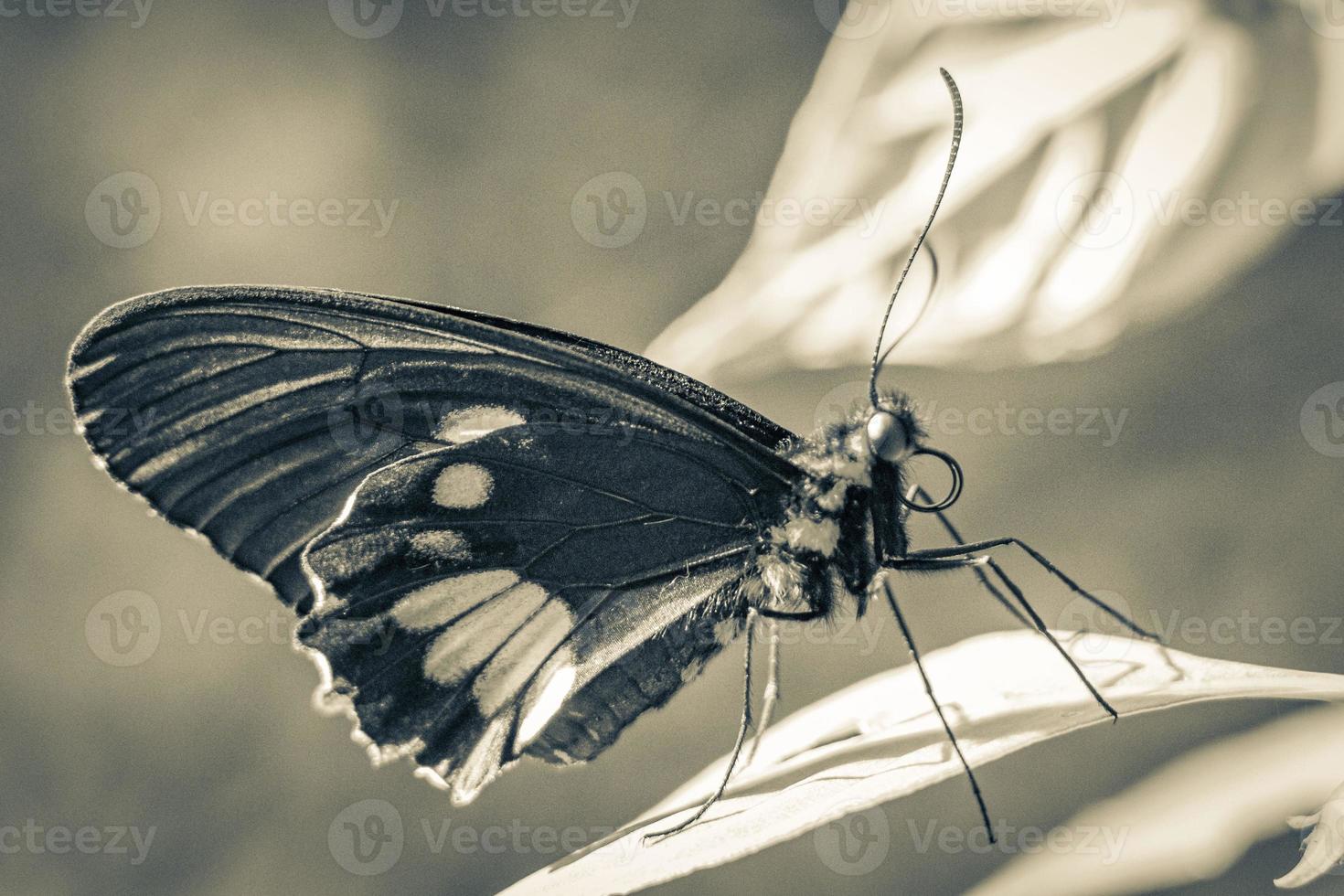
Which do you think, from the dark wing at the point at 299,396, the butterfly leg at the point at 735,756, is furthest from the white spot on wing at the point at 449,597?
the butterfly leg at the point at 735,756

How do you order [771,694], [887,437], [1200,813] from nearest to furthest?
[1200,813] < [887,437] < [771,694]

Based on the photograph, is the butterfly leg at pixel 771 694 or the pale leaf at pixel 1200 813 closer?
the pale leaf at pixel 1200 813

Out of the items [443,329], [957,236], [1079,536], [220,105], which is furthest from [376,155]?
[1079,536]

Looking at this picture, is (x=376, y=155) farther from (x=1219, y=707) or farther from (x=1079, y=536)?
(x=1219, y=707)

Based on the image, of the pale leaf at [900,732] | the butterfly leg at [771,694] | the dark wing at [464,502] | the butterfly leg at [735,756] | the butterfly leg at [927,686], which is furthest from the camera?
the butterfly leg at [771,694]

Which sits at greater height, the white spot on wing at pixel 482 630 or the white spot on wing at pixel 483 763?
the white spot on wing at pixel 482 630

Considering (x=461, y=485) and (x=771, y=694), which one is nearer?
(x=461, y=485)

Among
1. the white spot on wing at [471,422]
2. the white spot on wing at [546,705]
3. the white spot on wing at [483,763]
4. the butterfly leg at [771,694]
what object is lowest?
the white spot on wing at [483,763]

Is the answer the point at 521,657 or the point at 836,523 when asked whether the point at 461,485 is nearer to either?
the point at 521,657

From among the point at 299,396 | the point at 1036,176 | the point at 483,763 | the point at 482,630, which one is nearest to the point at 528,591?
the point at 482,630

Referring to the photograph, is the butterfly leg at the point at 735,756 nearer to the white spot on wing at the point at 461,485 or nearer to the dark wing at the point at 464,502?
the dark wing at the point at 464,502
